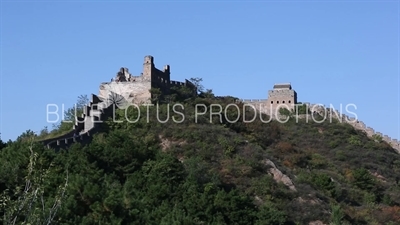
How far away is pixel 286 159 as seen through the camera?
49.2 meters

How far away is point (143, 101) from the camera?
153 feet

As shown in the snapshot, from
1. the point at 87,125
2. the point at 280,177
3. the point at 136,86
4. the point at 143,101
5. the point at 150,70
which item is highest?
the point at 150,70

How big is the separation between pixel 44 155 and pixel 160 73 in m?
17.1

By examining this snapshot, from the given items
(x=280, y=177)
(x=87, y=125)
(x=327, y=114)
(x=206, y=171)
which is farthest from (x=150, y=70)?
(x=327, y=114)

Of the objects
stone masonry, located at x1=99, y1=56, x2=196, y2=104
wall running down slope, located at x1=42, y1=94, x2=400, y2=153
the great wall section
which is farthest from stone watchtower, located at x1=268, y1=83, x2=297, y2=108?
wall running down slope, located at x1=42, y1=94, x2=400, y2=153

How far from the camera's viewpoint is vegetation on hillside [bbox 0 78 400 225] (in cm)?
3065

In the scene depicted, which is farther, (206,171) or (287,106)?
(287,106)

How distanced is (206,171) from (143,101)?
8313mm

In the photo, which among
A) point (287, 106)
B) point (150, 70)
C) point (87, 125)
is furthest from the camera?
point (287, 106)

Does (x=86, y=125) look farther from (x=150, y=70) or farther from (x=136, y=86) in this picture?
(x=150, y=70)

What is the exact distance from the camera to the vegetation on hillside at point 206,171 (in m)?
30.6

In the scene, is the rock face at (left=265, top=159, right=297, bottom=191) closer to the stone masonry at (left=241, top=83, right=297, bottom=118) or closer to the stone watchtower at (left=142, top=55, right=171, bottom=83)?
the stone watchtower at (left=142, top=55, right=171, bottom=83)

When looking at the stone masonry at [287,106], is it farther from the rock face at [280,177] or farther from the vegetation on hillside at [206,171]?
the rock face at [280,177]

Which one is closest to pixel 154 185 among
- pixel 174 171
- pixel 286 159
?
pixel 174 171
